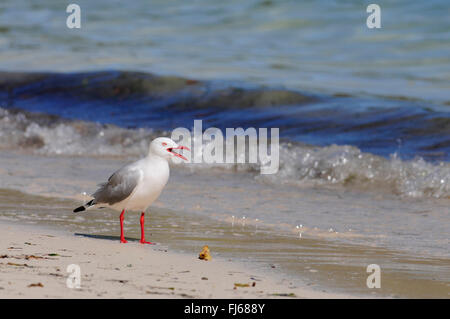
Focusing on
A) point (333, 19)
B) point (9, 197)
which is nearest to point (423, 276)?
point (9, 197)

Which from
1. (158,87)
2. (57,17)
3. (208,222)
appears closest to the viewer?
(208,222)

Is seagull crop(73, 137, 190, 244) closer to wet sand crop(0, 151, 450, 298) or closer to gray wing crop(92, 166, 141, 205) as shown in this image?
gray wing crop(92, 166, 141, 205)

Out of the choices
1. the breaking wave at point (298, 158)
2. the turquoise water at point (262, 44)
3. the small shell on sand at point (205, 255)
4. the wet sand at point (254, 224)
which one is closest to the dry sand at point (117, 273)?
the small shell on sand at point (205, 255)

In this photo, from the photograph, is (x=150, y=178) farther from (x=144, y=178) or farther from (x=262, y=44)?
(x=262, y=44)

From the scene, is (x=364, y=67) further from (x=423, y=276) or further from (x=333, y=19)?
(x=423, y=276)

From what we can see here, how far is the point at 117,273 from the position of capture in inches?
157

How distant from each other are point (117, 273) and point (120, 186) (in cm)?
116

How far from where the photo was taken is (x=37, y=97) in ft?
44.7

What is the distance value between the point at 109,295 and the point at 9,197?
319 centimetres

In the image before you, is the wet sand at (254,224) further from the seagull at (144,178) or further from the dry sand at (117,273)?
the seagull at (144,178)

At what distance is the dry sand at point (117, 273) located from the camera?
3.59 m

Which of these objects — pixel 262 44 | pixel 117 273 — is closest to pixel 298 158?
pixel 117 273

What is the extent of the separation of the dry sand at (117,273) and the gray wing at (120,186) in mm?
320

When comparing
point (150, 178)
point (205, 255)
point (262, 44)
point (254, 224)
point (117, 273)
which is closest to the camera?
point (117, 273)
